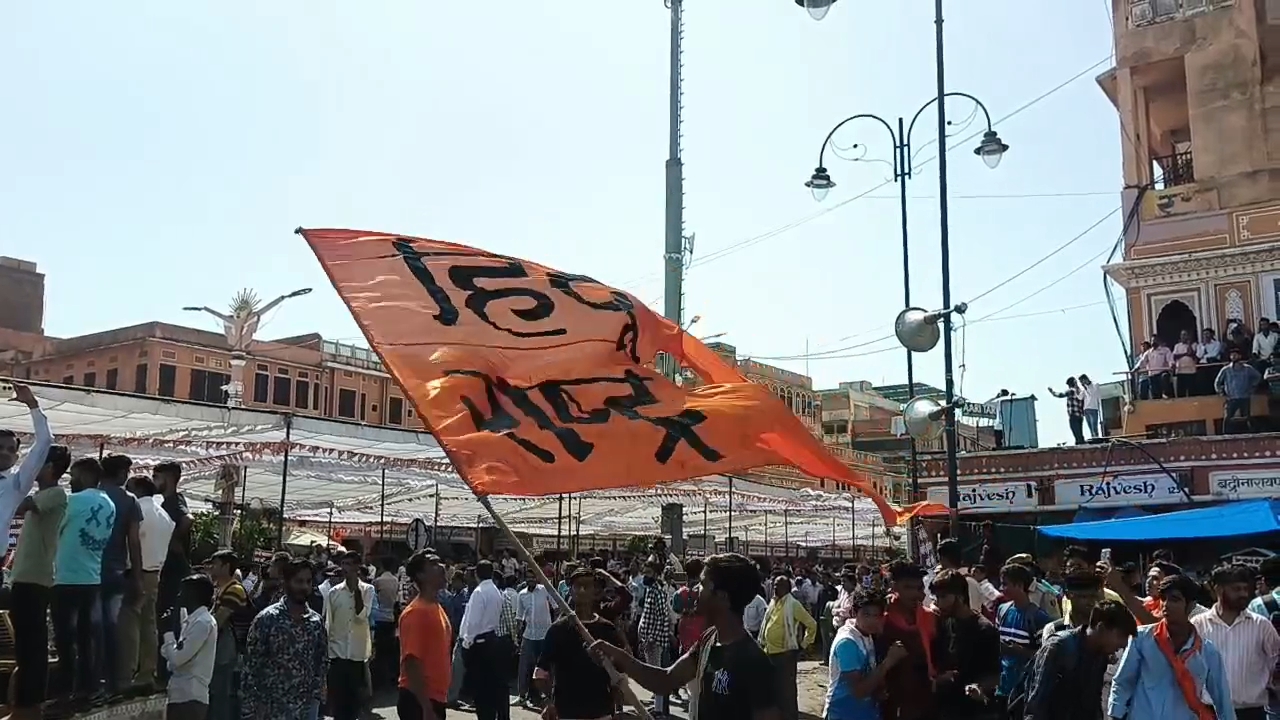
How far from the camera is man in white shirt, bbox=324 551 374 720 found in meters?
10.2

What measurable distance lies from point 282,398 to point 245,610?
161 ft

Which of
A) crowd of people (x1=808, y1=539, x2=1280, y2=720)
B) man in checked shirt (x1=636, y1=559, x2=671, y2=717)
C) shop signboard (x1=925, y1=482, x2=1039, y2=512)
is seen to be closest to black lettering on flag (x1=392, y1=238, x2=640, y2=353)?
crowd of people (x1=808, y1=539, x2=1280, y2=720)

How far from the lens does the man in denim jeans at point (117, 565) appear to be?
7.98 metres

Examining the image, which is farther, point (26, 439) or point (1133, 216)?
point (1133, 216)

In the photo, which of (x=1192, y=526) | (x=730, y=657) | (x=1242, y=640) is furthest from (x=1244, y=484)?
(x=730, y=657)

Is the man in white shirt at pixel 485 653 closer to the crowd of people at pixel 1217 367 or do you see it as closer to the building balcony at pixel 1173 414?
the building balcony at pixel 1173 414

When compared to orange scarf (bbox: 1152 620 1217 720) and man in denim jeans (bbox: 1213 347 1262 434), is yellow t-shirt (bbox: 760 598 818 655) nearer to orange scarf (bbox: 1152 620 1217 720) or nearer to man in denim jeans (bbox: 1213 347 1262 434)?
orange scarf (bbox: 1152 620 1217 720)

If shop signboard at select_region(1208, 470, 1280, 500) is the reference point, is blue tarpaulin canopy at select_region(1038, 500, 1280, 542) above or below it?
below

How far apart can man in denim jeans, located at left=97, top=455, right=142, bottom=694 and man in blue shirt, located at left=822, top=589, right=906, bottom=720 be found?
475 cm

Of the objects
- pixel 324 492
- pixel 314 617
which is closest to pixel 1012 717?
pixel 314 617

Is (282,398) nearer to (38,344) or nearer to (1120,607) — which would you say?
(38,344)

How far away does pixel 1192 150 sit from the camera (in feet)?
91.1

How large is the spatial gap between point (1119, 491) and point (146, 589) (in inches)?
725

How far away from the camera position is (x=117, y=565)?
26.5 ft
